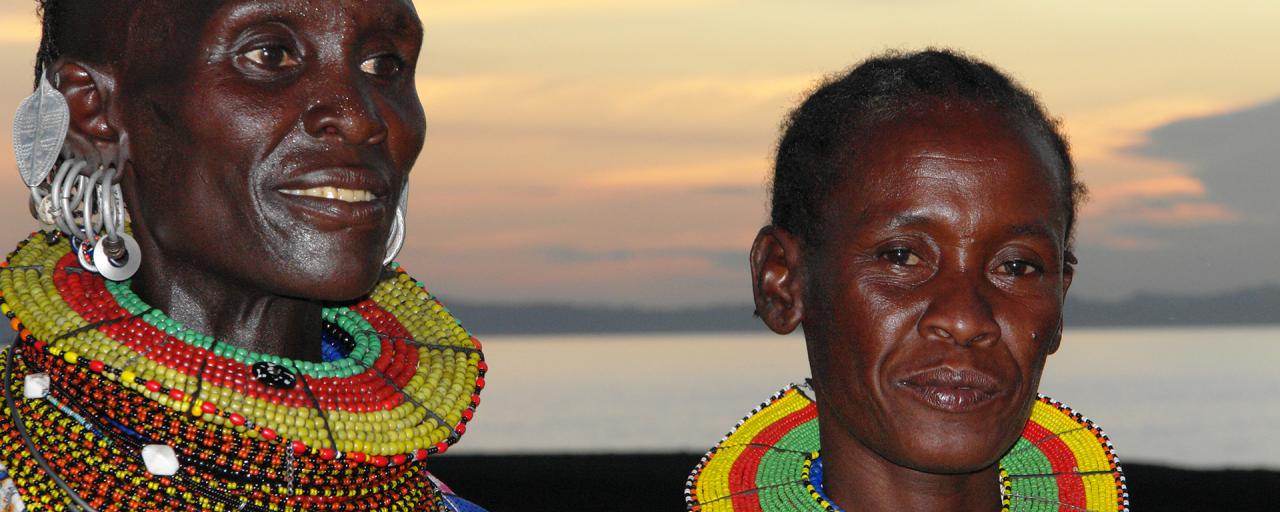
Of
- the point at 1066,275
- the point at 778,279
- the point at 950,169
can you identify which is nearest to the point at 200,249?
the point at 778,279

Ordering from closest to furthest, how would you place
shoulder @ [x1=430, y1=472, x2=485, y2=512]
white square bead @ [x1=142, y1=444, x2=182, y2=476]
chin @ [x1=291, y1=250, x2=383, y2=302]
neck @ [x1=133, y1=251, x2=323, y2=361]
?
white square bead @ [x1=142, y1=444, x2=182, y2=476], chin @ [x1=291, y1=250, x2=383, y2=302], neck @ [x1=133, y1=251, x2=323, y2=361], shoulder @ [x1=430, y1=472, x2=485, y2=512]

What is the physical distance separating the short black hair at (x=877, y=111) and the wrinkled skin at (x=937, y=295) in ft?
0.17

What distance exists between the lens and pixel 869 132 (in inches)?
159

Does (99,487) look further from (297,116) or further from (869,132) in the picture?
(869,132)

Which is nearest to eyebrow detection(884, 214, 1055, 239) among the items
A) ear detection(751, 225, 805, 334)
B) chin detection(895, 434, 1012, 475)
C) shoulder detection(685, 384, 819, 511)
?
ear detection(751, 225, 805, 334)

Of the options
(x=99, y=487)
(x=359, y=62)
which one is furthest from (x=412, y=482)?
(x=359, y=62)

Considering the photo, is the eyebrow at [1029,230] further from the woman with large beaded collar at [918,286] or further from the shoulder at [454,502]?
the shoulder at [454,502]

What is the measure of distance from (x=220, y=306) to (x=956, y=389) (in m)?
1.83

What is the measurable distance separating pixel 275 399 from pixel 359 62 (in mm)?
814

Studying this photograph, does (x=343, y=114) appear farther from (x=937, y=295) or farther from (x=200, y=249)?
(x=937, y=295)

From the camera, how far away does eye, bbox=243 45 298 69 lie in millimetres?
3363

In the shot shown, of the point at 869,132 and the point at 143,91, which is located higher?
the point at 869,132

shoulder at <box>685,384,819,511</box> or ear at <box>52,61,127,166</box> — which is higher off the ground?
ear at <box>52,61,127,166</box>

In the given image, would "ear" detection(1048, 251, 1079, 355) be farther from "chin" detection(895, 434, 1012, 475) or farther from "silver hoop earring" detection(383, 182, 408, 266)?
"silver hoop earring" detection(383, 182, 408, 266)
